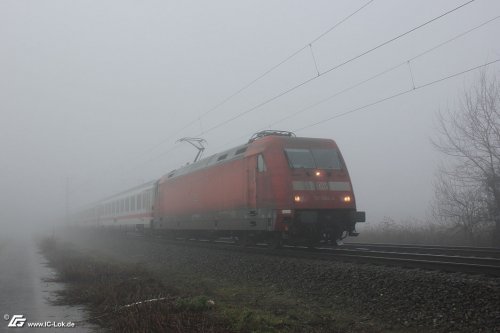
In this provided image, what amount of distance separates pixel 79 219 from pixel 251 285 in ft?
216

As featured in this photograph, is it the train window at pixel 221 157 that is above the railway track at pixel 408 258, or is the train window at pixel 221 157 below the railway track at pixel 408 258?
above

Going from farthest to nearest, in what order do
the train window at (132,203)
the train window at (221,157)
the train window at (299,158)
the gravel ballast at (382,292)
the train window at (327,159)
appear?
1. the train window at (132,203)
2. the train window at (221,157)
3. the train window at (327,159)
4. the train window at (299,158)
5. the gravel ballast at (382,292)

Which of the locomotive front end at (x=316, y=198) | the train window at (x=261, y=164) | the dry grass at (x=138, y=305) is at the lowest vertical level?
the dry grass at (x=138, y=305)

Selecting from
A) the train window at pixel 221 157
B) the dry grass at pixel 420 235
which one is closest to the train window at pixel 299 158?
the train window at pixel 221 157

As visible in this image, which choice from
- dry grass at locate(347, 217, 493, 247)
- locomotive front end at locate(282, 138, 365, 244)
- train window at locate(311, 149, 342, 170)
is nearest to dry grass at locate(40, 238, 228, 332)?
locomotive front end at locate(282, 138, 365, 244)

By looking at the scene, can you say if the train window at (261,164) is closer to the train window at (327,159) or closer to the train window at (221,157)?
the train window at (327,159)

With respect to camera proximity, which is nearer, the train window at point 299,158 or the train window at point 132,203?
the train window at point 299,158

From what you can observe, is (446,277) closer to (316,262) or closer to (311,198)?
(316,262)

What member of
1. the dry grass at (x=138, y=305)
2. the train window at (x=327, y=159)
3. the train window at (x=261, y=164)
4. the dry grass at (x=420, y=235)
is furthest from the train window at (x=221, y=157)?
the dry grass at (x=420, y=235)

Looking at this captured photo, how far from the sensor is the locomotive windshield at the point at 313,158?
14422mm

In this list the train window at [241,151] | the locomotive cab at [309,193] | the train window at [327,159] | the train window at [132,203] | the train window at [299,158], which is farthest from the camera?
the train window at [132,203]

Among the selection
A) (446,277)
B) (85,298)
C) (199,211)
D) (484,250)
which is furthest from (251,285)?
(199,211)

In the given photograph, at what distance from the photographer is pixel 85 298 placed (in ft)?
30.7

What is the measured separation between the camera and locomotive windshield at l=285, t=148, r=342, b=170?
47.3ft
